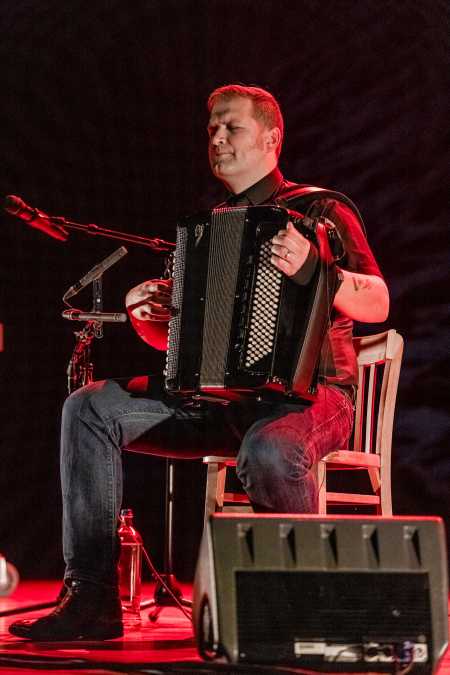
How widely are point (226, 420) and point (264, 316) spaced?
34cm

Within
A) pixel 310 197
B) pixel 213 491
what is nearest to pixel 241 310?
pixel 310 197

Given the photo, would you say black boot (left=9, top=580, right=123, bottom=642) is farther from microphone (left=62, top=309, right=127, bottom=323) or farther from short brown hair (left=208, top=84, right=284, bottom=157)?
short brown hair (left=208, top=84, right=284, bottom=157)

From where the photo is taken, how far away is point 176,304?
207 cm

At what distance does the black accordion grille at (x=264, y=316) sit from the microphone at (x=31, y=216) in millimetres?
655

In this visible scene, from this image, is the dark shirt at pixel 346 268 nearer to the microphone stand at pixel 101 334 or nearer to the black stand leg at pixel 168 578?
the microphone stand at pixel 101 334

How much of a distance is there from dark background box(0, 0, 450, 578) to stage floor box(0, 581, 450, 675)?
1.40m

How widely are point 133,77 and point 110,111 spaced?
0.57ft

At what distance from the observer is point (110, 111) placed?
12.6 feet

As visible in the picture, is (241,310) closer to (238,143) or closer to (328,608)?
(238,143)

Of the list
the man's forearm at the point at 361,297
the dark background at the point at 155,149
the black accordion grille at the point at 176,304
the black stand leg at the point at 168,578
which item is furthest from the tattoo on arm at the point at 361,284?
the dark background at the point at 155,149

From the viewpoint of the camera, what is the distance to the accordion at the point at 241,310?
1892 millimetres

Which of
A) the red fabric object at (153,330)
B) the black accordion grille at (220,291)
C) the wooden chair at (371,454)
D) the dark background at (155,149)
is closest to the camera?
the black accordion grille at (220,291)

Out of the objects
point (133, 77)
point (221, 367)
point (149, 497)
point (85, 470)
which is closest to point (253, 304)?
point (221, 367)

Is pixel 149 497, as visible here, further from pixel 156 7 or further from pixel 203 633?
pixel 203 633
